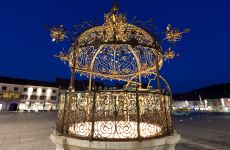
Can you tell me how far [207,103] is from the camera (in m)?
65.1

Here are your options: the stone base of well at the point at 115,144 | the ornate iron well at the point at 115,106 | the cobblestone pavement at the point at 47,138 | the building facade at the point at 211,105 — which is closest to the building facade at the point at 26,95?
the building facade at the point at 211,105

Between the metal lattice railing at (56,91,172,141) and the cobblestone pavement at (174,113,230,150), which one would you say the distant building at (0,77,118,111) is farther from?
the metal lattice railing at (56,91,172,141)

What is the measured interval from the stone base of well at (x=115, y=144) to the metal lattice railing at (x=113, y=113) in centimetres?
18

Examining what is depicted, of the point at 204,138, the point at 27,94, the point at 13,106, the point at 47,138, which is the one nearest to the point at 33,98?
the point at 27,94

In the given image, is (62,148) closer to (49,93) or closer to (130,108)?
(130,108)

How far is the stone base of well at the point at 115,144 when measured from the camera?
3.83 meters

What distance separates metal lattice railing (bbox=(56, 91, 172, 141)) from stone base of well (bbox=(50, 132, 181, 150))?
18 cm

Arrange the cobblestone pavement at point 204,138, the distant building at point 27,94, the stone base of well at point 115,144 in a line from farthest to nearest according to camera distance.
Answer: the distant building at point 27,94, the cobblestone pavement at point 204,138, the stone base of well at point 115,144

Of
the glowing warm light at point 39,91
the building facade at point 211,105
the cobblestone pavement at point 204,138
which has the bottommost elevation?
the cobblestone pavement at point 204,138

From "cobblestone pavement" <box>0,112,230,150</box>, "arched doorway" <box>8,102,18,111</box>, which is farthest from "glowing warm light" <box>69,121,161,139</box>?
"arched doorway" <box>8,102,18,111</box>

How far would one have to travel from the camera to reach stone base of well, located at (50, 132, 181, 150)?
151 inches

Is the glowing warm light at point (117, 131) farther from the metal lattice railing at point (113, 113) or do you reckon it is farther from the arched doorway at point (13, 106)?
the arched doorway at point (13, 106)

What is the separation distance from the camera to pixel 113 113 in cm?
450

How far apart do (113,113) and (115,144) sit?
88cm
